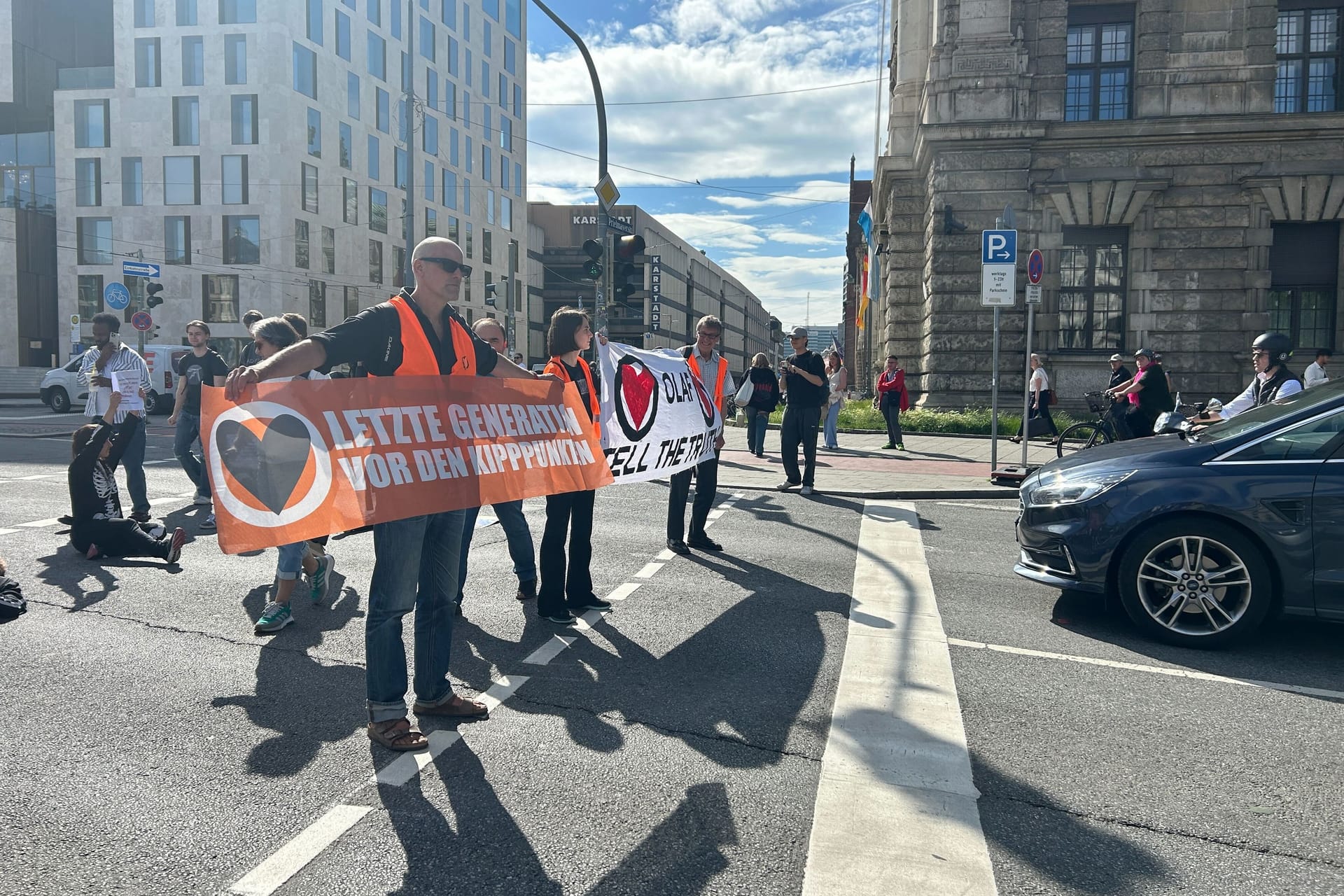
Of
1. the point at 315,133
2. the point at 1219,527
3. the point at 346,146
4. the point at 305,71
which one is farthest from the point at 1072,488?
the point at 346,146

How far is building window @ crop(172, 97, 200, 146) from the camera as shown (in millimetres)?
47719

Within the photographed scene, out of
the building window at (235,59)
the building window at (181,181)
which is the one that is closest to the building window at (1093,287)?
the building window at (235,59)

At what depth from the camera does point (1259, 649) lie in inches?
204

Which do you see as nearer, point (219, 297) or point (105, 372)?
point (105, 372)

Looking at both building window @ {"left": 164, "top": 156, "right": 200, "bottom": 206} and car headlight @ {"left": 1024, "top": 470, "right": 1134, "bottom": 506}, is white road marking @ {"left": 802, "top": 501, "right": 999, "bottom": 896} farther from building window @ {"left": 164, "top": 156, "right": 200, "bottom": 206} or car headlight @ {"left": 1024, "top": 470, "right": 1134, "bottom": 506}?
building window @ {"left": 164, "top": 156, "right": 200, "bottom": 206}

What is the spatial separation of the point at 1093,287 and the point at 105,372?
2018 cm

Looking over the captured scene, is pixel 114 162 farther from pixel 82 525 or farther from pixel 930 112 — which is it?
pixel 82 525

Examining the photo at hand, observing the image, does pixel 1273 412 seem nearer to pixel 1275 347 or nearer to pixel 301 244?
pixel 1275 347

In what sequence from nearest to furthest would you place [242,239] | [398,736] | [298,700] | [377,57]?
[398,736], [298,700], [242,239], [377,57]

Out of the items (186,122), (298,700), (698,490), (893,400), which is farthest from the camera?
(186,122)

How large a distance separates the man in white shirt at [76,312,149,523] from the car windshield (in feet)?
27.1

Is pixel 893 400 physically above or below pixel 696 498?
above

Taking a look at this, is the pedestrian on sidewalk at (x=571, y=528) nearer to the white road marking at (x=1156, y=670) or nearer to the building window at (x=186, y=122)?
the white road marking at (x=1156, y=670)

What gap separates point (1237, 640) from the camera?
508cm
